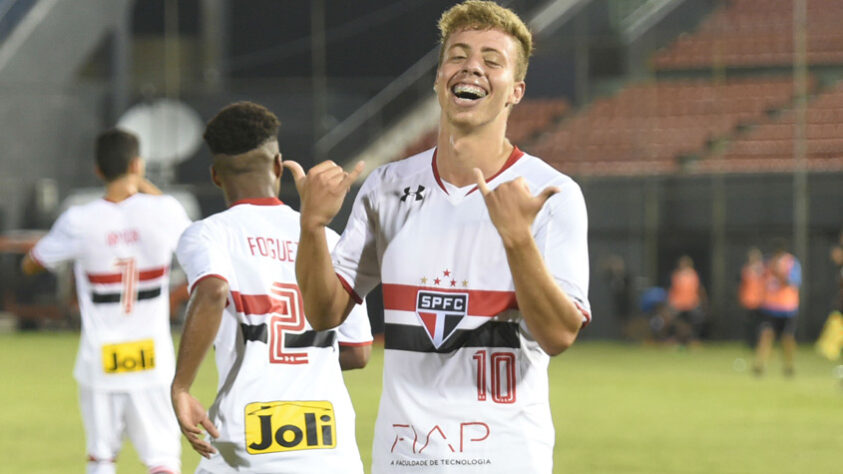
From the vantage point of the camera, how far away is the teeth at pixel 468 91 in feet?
12.2

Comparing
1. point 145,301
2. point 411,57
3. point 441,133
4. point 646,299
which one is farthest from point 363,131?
point 441,133

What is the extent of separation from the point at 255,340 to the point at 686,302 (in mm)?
22653

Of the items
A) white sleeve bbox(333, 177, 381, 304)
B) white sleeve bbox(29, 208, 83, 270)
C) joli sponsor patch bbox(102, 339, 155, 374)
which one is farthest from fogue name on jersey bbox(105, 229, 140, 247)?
white sleeve bbox(333, 177, 381, 304)

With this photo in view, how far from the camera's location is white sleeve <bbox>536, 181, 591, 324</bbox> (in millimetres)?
3656

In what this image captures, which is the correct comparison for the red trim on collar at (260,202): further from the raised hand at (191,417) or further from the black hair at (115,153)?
the black hair at (115,153)

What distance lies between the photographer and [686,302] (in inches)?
1059

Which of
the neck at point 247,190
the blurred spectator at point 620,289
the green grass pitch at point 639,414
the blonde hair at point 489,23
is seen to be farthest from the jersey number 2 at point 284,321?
the blurred spectator at point 620,289

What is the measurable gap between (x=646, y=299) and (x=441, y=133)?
24.7 meters

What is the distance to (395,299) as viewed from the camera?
3.86 meters

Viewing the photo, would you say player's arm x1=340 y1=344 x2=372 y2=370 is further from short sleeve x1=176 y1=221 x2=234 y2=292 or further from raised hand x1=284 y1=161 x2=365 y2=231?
raised hand x1=284 y1=161 x2=365 y2=231

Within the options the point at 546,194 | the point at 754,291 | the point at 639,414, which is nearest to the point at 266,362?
the point at 546,194

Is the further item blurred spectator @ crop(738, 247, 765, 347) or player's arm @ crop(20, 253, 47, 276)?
blurred spectator @ crop(738, 247, 765, 347)

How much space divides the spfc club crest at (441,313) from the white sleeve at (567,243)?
0.26 metres

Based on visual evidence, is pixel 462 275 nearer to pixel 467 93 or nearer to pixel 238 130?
pixel 467 93
